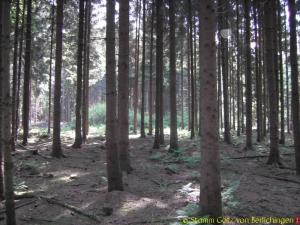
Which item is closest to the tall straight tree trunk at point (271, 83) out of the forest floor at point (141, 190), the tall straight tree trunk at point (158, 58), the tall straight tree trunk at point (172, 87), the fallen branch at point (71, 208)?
the forest floor at point (141, 190)

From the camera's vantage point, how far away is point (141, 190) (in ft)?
30.0

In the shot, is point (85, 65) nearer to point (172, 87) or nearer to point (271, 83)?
point (172, 87)

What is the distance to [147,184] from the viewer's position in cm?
993

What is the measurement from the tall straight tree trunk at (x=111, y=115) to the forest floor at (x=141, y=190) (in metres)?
0.43

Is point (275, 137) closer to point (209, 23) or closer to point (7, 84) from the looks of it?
point (209, 23)

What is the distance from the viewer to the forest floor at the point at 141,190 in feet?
23.2

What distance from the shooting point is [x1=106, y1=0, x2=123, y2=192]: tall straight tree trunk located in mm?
8320

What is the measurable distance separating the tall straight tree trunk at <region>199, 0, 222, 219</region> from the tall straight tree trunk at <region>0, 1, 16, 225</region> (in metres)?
3.46

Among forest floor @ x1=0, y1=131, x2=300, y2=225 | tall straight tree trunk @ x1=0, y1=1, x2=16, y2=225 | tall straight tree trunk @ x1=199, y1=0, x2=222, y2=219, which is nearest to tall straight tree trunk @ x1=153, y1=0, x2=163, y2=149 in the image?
forest floor @ x1=0, y1=131, x2=300, y2=225

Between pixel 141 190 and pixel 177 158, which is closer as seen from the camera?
pixel 141 190

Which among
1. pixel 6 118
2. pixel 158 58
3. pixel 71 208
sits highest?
pixel 158 58

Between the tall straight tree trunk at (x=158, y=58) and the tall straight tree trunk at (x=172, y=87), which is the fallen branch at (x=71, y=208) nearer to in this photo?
the tall straight tree trunk at (x=172, y=87)

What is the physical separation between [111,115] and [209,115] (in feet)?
10.0

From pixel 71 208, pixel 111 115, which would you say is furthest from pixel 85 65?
pixel 71 208
